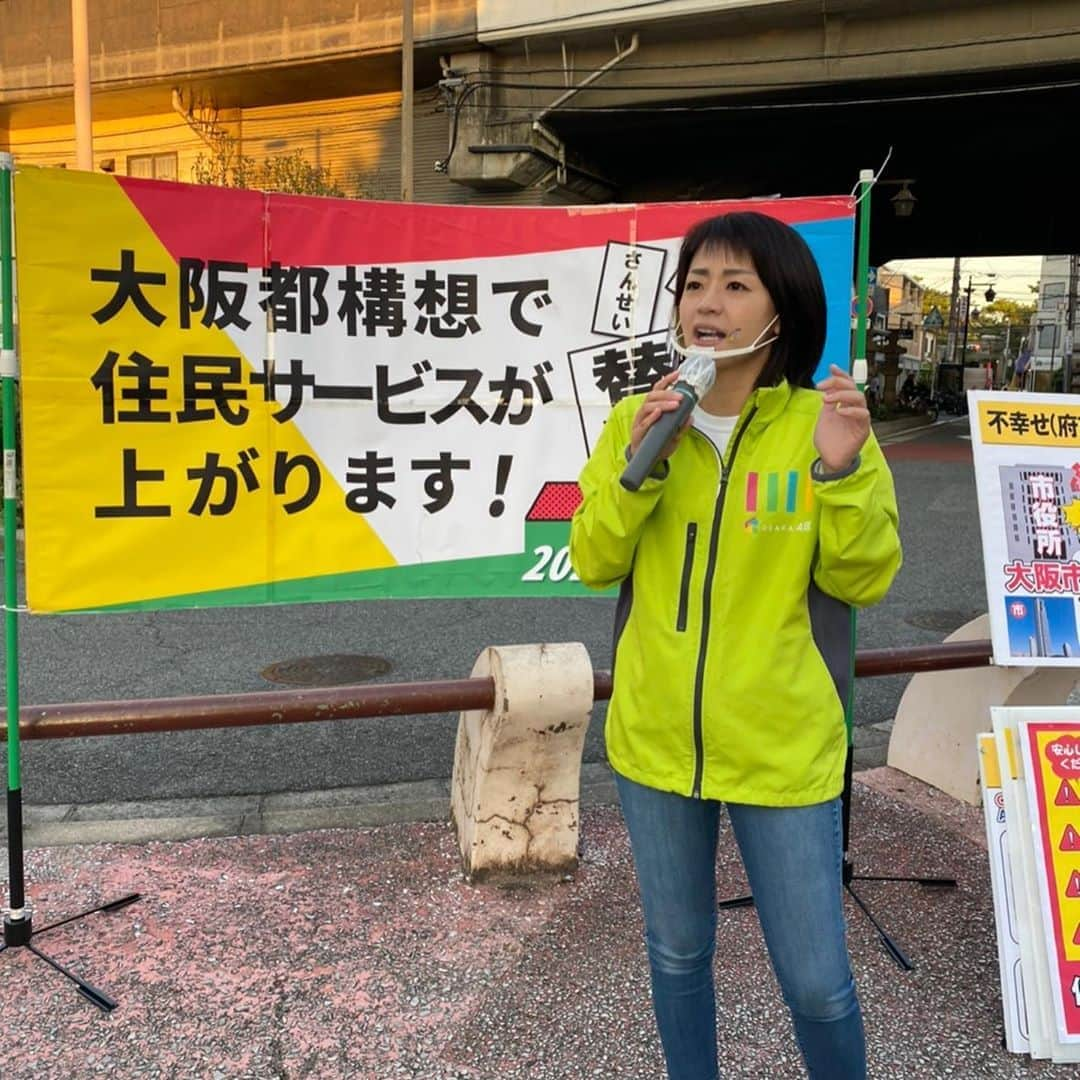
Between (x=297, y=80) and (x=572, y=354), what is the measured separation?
63.5 ft

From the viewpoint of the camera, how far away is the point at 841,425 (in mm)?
1739

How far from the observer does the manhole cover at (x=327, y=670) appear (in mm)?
5887

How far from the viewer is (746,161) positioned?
21.8 m

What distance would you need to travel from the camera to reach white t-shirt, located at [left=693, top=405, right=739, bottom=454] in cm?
192

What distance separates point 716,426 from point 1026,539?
1.54m

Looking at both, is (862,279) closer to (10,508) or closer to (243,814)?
(10,508)

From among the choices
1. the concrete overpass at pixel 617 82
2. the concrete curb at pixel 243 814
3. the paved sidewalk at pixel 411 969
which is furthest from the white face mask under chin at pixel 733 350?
the concrete overpass at pixel 617 82

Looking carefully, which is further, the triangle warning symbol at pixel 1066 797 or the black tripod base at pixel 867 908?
the black tripod base at pixel 867 908

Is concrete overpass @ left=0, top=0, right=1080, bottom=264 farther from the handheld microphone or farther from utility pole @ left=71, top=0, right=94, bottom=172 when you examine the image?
the handheld microphone

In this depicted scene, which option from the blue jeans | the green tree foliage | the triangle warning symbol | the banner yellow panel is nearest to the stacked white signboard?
the triangle warning symbol

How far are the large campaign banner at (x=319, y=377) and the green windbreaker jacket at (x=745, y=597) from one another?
4.93 feet

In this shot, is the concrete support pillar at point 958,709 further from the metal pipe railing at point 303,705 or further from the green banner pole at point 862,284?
the green banner pole at point 862,284

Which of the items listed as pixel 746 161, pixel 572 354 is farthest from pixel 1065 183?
pixel 572 354

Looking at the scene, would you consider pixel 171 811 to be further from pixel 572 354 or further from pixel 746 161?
pixel 746 161
